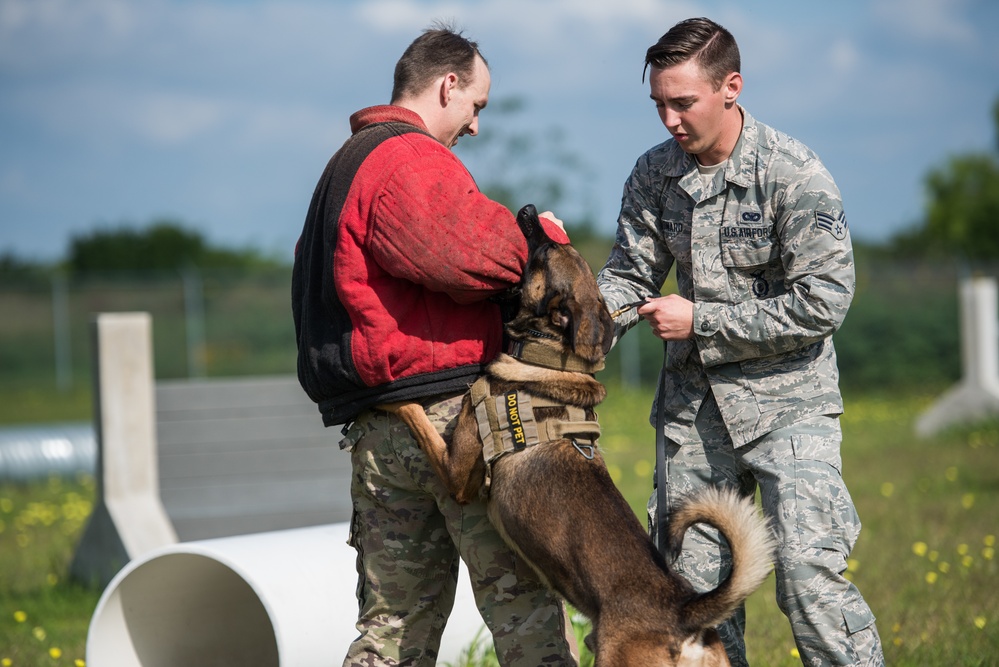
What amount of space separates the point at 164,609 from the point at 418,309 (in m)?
2.18

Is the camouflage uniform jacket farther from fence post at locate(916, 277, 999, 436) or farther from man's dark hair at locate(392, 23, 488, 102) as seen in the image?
fence post at locate(916, 277, 999, 436)

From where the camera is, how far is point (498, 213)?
314cm

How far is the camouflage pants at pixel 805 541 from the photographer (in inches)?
126

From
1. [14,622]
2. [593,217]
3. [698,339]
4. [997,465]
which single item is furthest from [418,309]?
[593,217]

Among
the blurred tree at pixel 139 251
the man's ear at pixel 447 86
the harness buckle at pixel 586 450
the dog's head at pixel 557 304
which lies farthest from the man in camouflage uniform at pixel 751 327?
the blurred tree at pixel 139 251

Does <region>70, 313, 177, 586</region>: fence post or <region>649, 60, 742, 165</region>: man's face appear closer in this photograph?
<region>649, 60, 742, 165</region>: man's face

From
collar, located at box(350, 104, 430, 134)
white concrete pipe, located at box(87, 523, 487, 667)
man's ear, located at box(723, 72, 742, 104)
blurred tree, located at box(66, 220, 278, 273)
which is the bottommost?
white concrete pipe, located at box(87, 523, 487, 667)

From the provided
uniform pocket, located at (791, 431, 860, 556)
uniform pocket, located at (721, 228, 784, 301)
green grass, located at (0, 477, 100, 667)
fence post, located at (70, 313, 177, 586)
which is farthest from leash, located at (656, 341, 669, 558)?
fence post, located at (70, 313, 177, 586)

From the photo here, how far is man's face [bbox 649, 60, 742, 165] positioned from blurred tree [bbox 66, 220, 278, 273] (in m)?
35.0

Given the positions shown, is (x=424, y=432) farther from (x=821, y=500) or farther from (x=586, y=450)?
(x=821, y=500)

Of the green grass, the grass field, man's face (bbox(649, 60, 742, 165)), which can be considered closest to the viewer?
man's face (bbox(649, 60, 742, 165))

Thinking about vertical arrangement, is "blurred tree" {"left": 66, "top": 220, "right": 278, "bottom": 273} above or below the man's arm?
above

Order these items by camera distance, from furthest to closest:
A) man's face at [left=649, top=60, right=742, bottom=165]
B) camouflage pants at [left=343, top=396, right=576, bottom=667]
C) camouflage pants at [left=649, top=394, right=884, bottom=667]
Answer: man's face at [left=649, top=60, right=742, bottom=165] < camouflage pants at [left=343, top=396, right=576, bottom=667] < camouflage pants at [left=649, top=394, right=884, bottom=667]

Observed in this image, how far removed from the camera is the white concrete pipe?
3.93 meters
